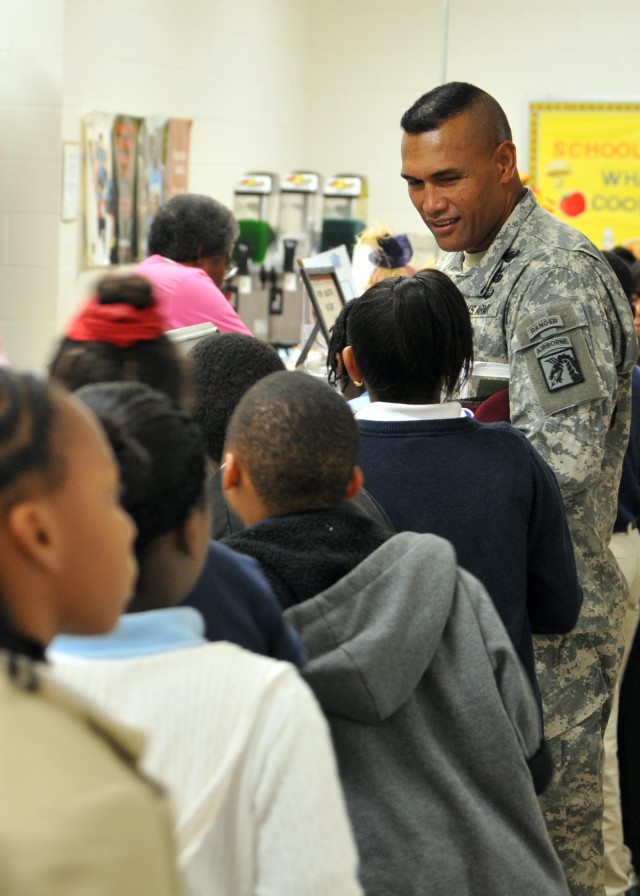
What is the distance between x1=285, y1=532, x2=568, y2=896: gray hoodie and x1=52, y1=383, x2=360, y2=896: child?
0.32 metres

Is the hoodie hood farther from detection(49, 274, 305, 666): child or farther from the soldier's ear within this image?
the soldier's ear

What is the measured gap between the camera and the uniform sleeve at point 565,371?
2.06m

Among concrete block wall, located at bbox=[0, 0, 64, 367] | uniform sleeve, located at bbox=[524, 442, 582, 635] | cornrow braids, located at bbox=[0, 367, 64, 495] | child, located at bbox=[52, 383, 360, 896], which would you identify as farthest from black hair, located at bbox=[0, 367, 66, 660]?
concrete block wall, located at bbox=[0, 0, 64, 367]

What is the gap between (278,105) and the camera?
22.4 ft

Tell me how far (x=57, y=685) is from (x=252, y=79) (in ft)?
20.3

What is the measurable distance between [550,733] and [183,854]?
4.24ft

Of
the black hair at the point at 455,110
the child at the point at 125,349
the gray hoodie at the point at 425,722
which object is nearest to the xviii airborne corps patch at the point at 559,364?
the black hair at the point at 455,110

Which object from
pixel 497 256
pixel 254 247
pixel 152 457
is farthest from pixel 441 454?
pixel 254 247

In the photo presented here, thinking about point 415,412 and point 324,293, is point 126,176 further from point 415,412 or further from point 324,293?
point 415,412

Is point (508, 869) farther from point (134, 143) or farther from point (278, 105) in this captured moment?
point (278, 105)

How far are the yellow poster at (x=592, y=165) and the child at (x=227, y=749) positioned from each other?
20.0 ft

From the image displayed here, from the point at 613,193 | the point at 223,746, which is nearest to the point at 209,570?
the point at 223,746

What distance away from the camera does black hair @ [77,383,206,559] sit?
996mm

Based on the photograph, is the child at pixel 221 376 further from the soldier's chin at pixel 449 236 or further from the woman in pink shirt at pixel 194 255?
the woman in pink shirt at pixel 194 255
